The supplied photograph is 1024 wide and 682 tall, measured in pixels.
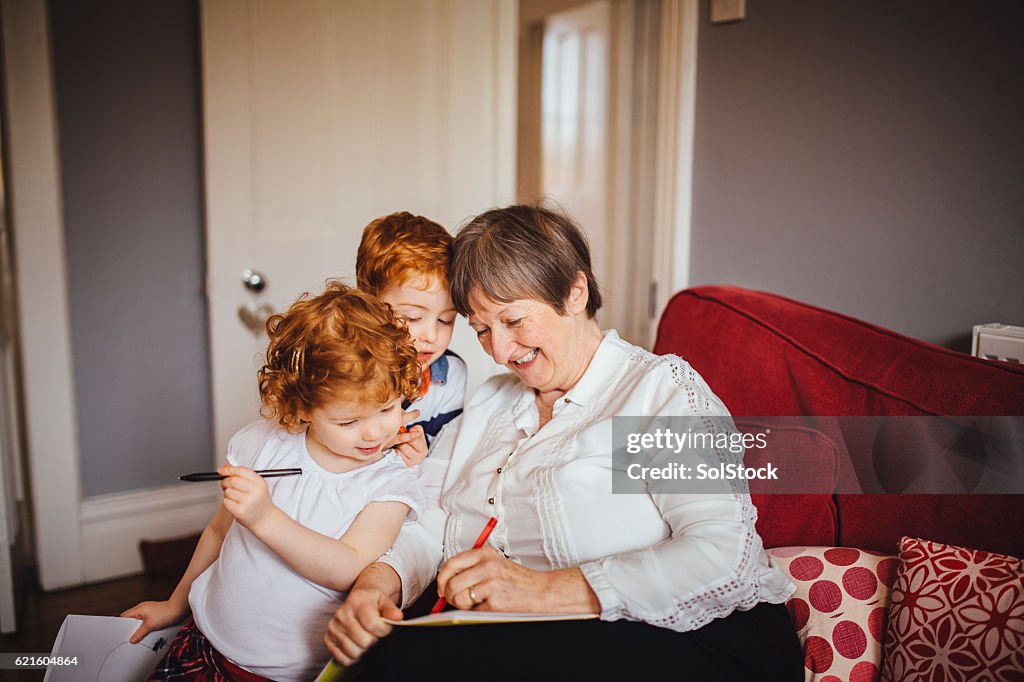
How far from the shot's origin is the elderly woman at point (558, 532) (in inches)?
42.1

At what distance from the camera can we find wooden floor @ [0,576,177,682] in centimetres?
216

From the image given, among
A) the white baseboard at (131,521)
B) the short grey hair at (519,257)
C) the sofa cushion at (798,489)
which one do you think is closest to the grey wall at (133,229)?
the white baseboard at (131,521)

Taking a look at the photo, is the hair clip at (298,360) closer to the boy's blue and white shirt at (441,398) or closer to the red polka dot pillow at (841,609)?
the boy's blue and white shirt at (441,398)

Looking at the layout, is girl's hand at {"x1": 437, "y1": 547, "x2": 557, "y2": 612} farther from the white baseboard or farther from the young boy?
the white baseboard

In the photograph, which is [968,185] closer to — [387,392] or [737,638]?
[737,638]

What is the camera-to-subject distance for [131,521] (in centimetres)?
264

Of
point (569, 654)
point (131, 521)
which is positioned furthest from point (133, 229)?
point (569, 654)

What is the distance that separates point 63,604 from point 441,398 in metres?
1.64

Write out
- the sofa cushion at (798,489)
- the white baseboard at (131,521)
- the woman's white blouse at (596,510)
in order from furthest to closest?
1. the white baseboard at (131,521)
2. the sofa cushion at (798,489)
3. the woman's white blouse at (596,510)

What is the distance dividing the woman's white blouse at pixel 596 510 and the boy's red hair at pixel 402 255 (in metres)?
A: 0.29

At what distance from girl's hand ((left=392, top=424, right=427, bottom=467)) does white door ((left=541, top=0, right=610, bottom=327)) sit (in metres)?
2.29

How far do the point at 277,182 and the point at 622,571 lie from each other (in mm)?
1773

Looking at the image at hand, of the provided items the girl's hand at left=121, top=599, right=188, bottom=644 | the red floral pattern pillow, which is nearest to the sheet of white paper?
the girl's hand at left=121, top=599, right=188, bottom=644

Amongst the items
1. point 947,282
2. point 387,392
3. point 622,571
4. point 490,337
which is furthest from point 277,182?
point 947,282
